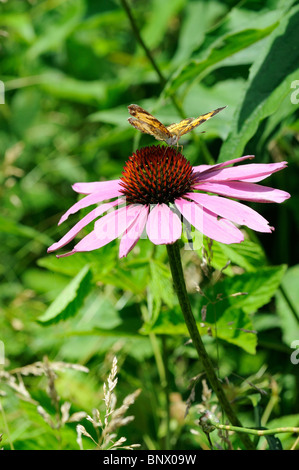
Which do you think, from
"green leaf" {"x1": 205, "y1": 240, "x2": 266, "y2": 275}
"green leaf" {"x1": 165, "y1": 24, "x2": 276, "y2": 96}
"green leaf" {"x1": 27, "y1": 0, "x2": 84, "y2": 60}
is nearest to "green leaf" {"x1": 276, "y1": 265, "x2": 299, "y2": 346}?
"green leaf" {"x1": 205, "y1": 240, "x2": 266, "y2": 275}

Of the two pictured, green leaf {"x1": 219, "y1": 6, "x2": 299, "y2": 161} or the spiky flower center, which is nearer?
the spiky flower center

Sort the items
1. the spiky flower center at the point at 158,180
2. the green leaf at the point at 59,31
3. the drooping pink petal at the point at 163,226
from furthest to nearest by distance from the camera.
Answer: the green leaf at the point at 59,31 < the spiky flower center at the point at 158,180 < the drooping pink petal at the point at 163,226

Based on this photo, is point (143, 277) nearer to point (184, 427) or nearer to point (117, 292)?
point (184, 427)

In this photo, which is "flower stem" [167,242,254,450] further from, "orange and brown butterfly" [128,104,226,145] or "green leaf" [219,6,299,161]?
"green leaf" [219,6,299,161]

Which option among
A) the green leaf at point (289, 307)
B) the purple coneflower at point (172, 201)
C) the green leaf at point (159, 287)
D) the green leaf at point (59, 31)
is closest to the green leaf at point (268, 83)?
the purple coneflower at point (172, 201)

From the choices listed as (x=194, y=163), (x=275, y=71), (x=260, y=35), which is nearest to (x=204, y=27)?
(x=194, y=163)

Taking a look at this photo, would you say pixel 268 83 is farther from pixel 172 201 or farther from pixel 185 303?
pixel 185 303

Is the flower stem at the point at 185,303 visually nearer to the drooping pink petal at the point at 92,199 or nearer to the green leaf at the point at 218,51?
the drooping pink petal at the point at 92,199
